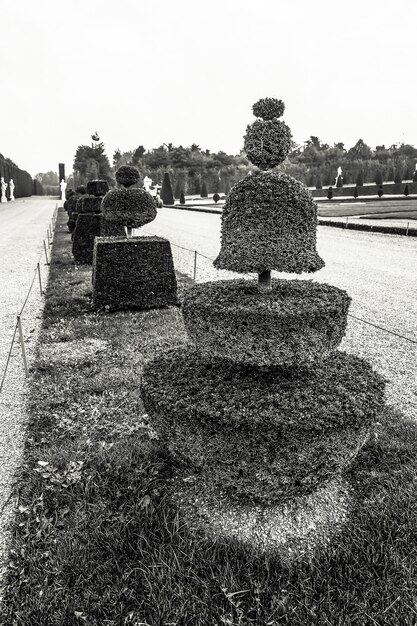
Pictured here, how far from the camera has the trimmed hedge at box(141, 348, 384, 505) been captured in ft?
8.92

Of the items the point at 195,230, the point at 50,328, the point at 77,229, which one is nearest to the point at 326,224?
the point at 195,230

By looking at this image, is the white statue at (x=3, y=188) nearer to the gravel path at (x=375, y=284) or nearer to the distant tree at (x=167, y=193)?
the distant tree at (x=167, y=193)

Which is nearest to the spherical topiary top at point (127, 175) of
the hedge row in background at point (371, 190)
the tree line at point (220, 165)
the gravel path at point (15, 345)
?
the gravel path at point (15, 345)

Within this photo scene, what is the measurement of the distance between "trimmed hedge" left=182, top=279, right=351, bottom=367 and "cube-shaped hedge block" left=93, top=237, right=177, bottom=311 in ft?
18.0

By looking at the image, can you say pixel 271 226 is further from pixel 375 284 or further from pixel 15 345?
pixel 375 284

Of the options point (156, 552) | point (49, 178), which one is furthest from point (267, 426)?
point (49, 178)

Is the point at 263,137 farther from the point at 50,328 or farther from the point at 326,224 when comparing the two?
the point at 326,224

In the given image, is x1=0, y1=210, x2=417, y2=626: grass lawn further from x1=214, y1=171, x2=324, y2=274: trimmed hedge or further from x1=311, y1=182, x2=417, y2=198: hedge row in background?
x1=311, y1=182, x2=417, y2=198: hedge row in background

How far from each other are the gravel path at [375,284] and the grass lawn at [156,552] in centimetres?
164

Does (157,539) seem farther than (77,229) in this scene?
No

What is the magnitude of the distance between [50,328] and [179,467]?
15.1 feet

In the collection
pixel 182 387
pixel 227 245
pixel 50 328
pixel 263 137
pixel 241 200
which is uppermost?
pixel 263 137

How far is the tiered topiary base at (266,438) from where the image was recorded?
2734 millimetres

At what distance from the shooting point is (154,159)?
2965 inches
